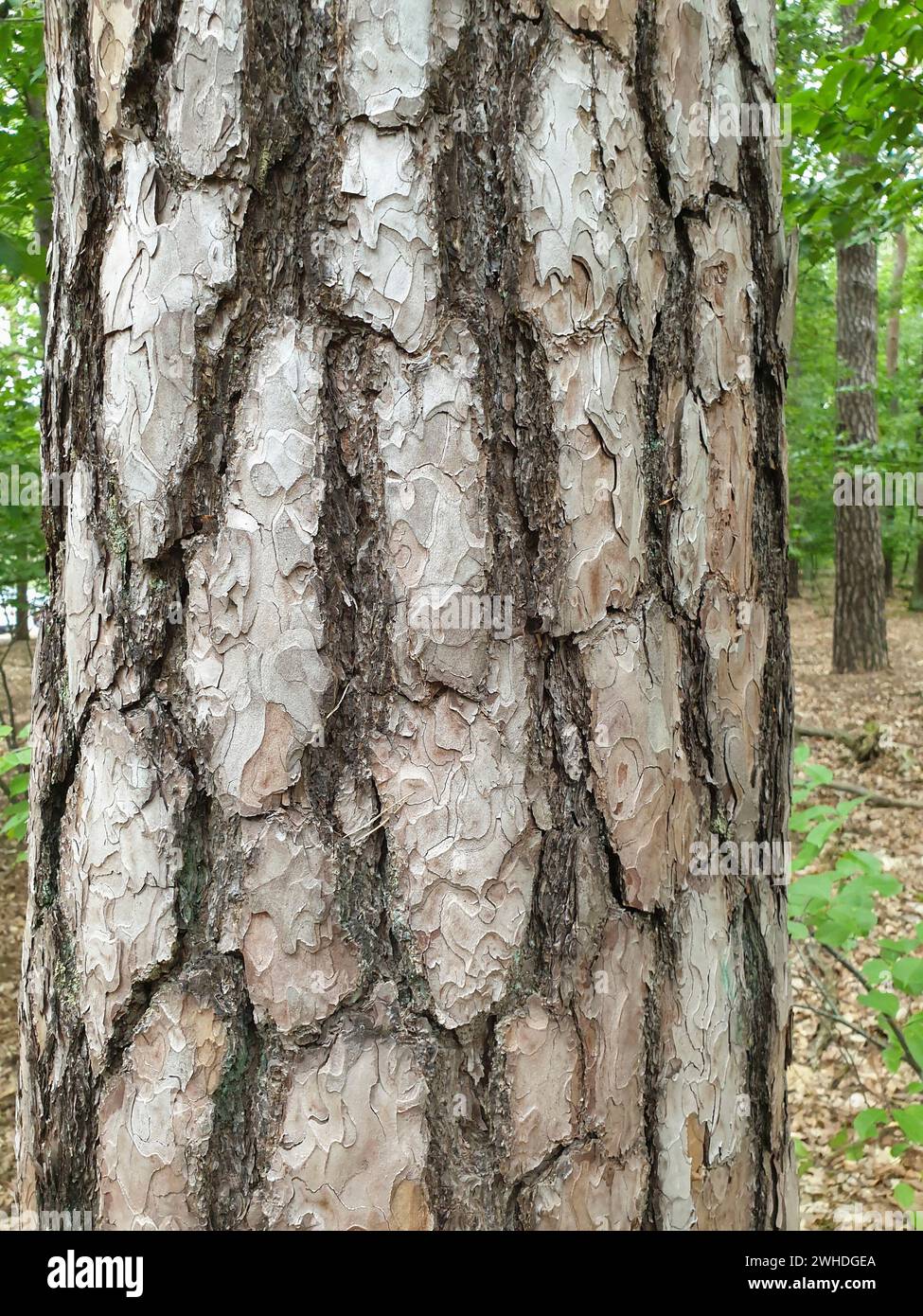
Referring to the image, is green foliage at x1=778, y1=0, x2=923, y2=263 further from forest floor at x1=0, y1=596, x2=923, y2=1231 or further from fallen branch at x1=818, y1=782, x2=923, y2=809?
forest floor at x1=0, y1=596, x2=923, y2=1231

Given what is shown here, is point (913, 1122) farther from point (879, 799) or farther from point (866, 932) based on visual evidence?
point (879, 799)

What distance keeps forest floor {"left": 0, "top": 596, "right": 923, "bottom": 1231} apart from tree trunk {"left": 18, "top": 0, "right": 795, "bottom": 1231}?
8.70 feet

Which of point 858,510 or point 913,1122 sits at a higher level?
point 858,510

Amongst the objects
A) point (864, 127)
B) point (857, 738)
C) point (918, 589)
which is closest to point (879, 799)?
point (857, 738)

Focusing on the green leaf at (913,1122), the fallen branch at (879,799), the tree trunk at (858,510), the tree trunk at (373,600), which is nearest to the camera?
the tree trunk at (373,600)

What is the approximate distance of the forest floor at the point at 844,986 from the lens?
3.26 meters

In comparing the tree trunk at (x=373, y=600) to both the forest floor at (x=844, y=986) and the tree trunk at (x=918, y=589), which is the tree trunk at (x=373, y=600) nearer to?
the forest floor at (x=844, y=986)

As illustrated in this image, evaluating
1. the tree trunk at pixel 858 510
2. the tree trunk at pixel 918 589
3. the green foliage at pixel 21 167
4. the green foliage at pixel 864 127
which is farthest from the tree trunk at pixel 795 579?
the green foliage at pixel 21 167

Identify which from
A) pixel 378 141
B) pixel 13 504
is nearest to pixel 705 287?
pixel 378 141

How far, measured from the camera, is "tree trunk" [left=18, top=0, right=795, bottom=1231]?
813 mm

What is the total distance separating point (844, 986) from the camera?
427cm

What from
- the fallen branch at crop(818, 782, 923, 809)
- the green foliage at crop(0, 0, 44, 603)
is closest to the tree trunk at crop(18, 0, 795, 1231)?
the green foliage at crop(0, 0, 44, 603)

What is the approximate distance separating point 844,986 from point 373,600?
4.22 m

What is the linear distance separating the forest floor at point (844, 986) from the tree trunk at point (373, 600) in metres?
2.65
